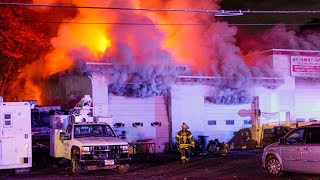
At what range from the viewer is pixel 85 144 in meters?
16.1

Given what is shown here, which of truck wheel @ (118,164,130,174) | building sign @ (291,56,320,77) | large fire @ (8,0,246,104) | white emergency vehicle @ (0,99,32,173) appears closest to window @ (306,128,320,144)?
truck wheel @ (118,164,130,174)

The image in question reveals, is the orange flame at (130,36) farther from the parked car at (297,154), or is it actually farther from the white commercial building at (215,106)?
the parked car at (297,154)

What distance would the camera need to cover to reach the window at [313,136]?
44.9 feet

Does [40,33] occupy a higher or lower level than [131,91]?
higher

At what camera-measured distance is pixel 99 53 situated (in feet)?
79.7

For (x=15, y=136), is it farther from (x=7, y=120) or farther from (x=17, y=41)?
(x=17, y=41)

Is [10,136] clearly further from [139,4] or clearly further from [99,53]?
[139,4]

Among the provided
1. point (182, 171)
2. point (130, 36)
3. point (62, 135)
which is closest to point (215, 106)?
point (130, 36)

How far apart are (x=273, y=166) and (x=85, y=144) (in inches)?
234

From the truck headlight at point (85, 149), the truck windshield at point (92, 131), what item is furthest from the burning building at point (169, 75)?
the truck headlight at point (85, 149)

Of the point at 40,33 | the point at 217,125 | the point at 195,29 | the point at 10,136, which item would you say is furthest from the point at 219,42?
the point at 10,136

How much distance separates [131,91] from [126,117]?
1302 millimetres

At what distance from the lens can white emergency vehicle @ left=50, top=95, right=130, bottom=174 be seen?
1614 centimetres

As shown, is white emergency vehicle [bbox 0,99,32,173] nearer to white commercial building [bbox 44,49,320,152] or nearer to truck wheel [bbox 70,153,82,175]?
truck wheel [bbox 70,153,82,175]
